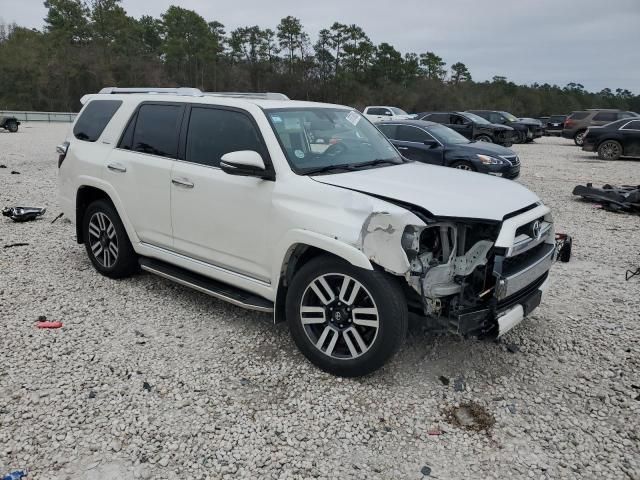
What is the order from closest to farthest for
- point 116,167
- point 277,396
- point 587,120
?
point 277,396 → point 116,167 → point 587,120

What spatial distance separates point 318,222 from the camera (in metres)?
3.37

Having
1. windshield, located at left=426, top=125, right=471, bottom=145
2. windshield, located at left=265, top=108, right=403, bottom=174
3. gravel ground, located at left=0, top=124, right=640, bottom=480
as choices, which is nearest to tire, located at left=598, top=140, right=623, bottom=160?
windshield, located at left=426, top=125, right=471, bottom=145

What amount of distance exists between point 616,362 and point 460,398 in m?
1.39

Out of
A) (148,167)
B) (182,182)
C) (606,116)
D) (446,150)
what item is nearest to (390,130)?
(446,150)

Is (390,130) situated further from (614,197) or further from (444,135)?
(614,197)

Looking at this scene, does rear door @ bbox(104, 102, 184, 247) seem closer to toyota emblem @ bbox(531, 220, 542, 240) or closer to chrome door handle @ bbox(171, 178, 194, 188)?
chrome door handle @ bbox(171, 178, 194, 188)

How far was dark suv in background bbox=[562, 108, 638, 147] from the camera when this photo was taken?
77.9ft

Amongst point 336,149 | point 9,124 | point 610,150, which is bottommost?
point 9,124

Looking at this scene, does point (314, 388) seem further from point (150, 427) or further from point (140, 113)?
point (140, 113)

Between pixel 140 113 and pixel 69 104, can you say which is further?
pixel 69 104

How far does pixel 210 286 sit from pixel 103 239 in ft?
5.85

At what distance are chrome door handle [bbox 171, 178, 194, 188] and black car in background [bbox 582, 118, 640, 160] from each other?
58.7ft

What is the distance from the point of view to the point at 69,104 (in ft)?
169

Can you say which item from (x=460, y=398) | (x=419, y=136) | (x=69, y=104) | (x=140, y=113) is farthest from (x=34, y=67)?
(x=460, y=398)
